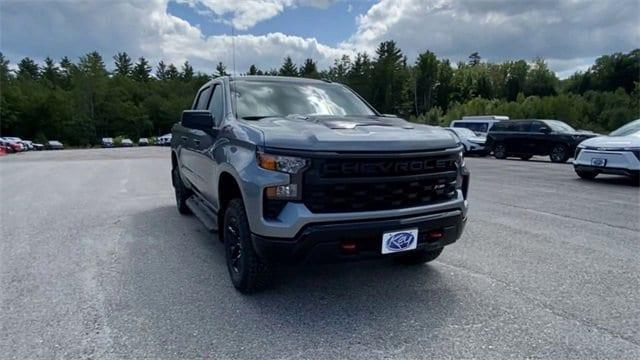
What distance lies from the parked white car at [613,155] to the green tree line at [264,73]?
37.9m

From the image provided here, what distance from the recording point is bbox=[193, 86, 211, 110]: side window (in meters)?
5.60

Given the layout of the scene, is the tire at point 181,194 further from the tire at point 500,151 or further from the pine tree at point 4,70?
the pine tree at point 4,70

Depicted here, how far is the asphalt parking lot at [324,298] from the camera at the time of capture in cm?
289

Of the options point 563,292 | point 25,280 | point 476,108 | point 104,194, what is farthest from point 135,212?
point 476,108

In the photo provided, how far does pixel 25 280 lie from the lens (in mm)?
4035

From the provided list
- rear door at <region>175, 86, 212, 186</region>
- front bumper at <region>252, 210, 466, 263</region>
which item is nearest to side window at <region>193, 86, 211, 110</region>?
rear door at <region>175, 86, 212, 186</region>

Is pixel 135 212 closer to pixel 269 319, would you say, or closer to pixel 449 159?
pixel 269 319

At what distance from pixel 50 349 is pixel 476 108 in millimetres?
42177

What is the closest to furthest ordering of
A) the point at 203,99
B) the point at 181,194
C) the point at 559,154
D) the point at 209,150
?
the point at 209,150 → the point at 203,99 → the point at 181,194 → the point at 559,154

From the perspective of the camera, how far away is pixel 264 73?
6525 cm

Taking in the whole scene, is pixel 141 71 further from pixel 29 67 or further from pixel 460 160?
pixel 460 160

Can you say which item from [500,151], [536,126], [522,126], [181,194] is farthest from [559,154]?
[181,194]

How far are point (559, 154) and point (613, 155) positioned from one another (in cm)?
775

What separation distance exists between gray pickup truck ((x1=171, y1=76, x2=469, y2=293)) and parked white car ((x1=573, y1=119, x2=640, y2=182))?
24.2ft
